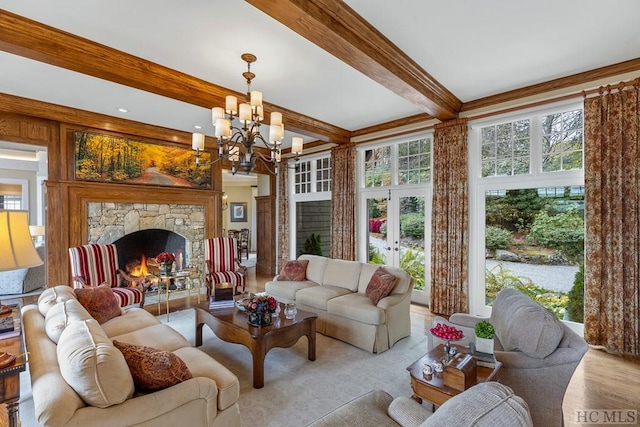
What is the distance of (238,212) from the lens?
12344mm

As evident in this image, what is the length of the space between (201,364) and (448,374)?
63.0 inches

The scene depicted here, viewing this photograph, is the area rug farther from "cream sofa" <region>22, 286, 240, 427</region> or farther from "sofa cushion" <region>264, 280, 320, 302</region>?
"sofa cushion" <region>264, 280, 320, 302</region>

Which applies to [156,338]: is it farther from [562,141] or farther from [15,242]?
[562,141]

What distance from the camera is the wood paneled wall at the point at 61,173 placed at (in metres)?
4.38

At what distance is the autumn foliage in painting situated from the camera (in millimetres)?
5008

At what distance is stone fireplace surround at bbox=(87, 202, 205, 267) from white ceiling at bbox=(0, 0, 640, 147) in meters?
1.82

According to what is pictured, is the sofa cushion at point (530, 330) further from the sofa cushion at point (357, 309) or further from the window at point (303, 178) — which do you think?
the window at point (303, 178)

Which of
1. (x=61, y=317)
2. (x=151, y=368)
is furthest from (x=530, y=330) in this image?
(x=61, y=317)

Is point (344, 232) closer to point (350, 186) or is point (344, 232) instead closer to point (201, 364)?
point (350, 186)

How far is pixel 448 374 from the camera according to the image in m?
1.89

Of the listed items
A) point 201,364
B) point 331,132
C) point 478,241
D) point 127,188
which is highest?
point 331,132

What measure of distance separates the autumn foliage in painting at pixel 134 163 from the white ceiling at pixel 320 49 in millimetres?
831

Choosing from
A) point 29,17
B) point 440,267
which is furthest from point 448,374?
point 29,17

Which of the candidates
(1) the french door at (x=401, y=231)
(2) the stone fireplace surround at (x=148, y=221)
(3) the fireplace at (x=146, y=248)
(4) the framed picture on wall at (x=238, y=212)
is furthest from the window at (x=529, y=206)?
(4) the framed picture on wall at (x=238, y=212)
